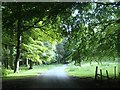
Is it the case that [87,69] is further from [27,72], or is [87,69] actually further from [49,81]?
[27,72]

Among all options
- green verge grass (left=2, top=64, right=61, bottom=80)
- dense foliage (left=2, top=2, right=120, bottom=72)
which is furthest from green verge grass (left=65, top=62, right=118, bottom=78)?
green verge grass (left=2, top=64, right=61, bottom=80)

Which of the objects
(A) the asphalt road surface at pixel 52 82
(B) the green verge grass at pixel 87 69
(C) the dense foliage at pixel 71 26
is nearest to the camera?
(A) the asphalt road surface at pixel 52 82

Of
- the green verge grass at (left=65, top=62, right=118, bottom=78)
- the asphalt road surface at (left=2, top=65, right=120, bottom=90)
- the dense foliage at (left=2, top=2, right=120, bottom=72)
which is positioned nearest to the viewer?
the asphalt road surface at (left=2, top=65, right=120, bottom=90)

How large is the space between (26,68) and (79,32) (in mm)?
1925

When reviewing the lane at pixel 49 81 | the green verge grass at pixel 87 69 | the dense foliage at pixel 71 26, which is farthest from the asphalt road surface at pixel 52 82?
the dense foliage at pixel 71 26

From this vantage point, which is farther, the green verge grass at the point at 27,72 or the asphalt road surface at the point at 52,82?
the green verge grass at the point at 27,72

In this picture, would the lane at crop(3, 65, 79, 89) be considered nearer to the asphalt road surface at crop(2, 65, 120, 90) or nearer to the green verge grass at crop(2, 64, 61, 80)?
the asphalt road surface at crop(2, 65, 120, 90)

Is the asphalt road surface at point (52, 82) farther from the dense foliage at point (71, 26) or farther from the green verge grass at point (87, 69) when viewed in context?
the dense foliage at point (71, 26)

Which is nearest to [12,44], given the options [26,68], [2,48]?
[2,48]

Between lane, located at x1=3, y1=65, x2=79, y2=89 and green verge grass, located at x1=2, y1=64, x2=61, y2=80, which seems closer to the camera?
lane, located at x1=3, y1=65, x2=79, y2=89

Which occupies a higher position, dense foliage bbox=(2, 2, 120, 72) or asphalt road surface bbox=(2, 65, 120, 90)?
dense foliage bbox=(2, 2, 120, 72)

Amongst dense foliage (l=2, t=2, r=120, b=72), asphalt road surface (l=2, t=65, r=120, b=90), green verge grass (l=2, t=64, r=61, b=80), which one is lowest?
asphalt road surface (l=2, t=65, r=120, b=90)

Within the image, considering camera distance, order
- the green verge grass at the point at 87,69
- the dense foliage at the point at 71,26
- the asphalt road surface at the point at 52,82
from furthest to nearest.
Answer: the green verge grass at the point at 87,69, the dense foliage at the point at 71,26, the asphalt road surface at the point at 52,82

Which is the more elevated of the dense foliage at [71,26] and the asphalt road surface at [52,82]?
the dense foliage at [71,26]
